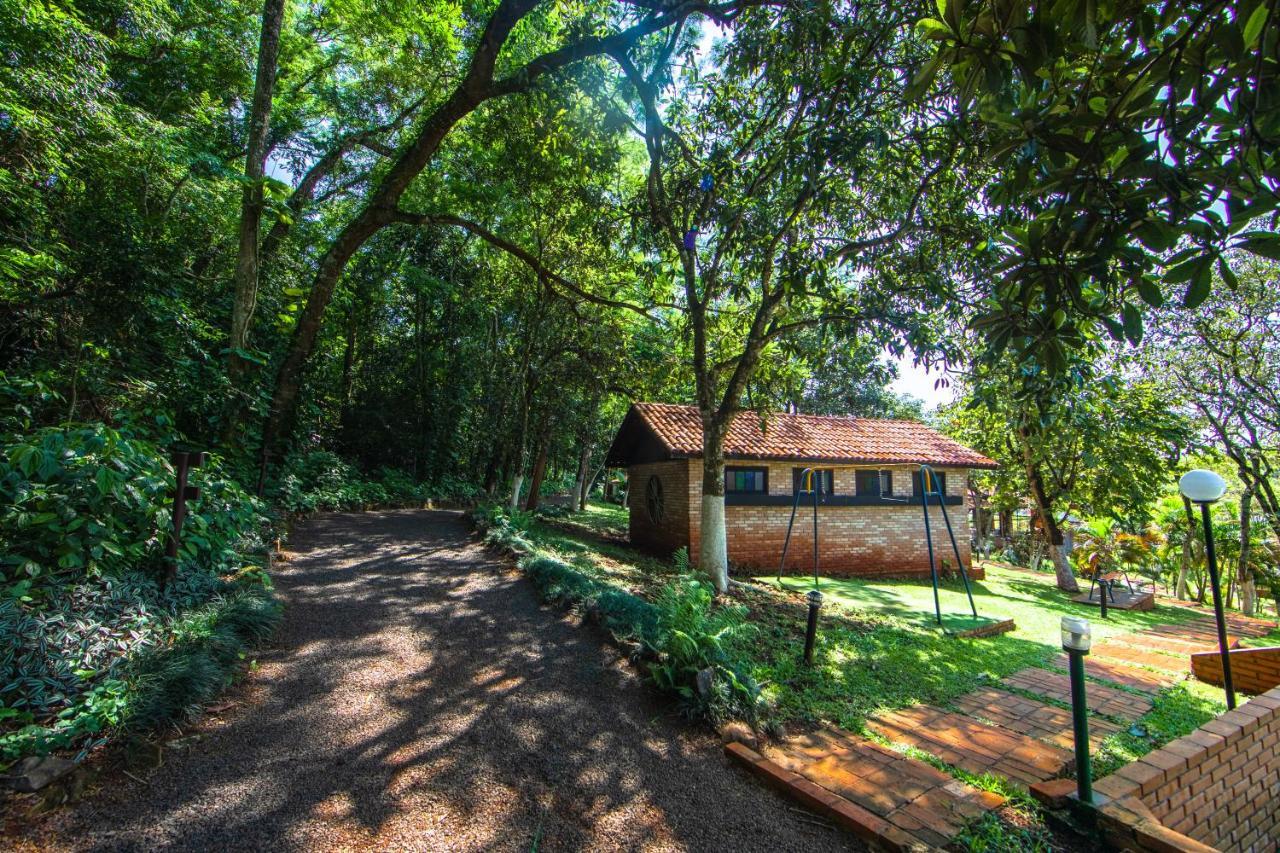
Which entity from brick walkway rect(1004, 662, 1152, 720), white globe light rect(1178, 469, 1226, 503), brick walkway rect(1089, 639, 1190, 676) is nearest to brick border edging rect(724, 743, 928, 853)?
brick walkway rect(1004, 662, 1152, 720)

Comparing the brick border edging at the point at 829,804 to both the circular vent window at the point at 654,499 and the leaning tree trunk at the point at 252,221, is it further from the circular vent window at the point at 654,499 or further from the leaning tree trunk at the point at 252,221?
the circular vent window at the point at 654,499

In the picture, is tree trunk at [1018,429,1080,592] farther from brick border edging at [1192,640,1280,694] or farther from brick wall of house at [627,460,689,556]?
brick wall of house at [627,460,689,556]

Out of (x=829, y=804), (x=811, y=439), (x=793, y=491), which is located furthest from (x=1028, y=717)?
(x=811, y=439)

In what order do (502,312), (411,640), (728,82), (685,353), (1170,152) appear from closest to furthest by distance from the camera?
(1170,152) → (411,640) → (728,82) → (685,353) → (502,312)

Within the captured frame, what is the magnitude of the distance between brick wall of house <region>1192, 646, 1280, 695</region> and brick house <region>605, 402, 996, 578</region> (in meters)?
5.40

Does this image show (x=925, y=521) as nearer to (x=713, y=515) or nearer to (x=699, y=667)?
(x=713, y=515)

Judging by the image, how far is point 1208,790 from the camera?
3.68m

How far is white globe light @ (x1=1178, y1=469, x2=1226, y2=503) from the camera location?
195 inches

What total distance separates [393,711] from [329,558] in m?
4.92

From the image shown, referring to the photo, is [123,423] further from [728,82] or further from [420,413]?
[420,413]

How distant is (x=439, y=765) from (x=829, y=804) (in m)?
2.21

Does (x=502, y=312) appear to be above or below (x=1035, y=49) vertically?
above

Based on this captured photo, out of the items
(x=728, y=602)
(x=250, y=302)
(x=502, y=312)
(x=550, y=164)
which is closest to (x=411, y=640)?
(x=728, y=602)

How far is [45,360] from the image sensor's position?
5301 mm
